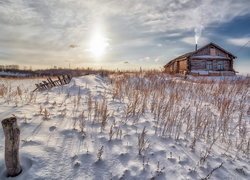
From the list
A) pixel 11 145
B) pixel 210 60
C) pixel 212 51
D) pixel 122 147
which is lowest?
pixel 122 147

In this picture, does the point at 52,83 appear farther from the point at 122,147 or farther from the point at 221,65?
the point at 221,65

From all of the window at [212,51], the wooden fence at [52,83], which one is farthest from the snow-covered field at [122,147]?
the window at [212,51]

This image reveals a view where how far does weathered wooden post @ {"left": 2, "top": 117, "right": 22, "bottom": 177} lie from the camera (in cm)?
287

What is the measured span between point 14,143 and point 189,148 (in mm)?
2878

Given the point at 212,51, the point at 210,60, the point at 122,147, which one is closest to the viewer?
the point at 122,147

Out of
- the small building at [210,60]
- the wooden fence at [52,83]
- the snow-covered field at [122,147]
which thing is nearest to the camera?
the snow-covered field at [122,147]

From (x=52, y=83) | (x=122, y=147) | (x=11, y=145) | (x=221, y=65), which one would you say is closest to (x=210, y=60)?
(x=221, y=65)

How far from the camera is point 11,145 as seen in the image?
292 cm

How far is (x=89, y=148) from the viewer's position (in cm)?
376

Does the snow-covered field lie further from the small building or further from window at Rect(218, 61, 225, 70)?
window at Rect(218, 61, 225, 70)

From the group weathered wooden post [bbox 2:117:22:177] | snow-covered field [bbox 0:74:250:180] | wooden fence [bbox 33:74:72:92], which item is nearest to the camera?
weathered wooden post [bbox 2:117:22:177]

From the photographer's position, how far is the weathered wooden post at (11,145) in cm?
287

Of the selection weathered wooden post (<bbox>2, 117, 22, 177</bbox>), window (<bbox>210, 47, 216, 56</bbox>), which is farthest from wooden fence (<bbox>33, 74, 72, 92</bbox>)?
window (<bbox>210, 47, 216, 56</bbox>)

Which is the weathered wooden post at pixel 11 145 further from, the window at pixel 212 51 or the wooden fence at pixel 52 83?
the window at pixel 212 51
